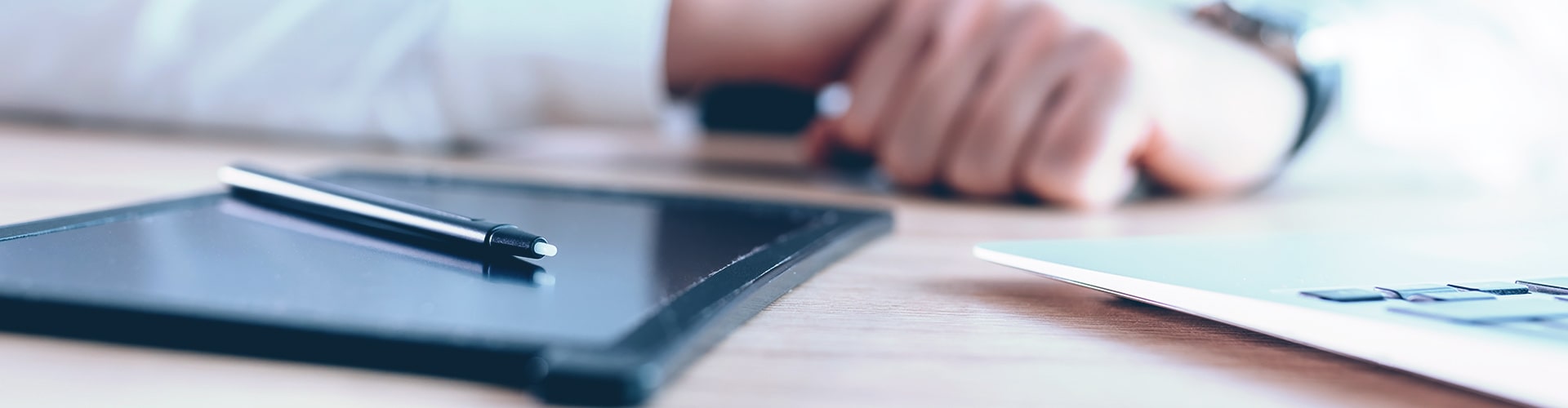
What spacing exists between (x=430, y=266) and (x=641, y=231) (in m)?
0.09

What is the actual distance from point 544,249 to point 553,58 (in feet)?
1.33

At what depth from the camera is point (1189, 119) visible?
0.54 metres

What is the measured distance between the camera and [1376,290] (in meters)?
0.21

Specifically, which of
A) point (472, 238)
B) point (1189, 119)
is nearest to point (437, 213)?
point (472, 238)

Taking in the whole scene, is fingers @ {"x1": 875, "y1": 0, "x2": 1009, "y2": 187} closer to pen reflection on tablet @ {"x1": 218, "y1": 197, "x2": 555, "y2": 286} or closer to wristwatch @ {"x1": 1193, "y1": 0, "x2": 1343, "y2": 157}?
wristwatch @ {"x1": 1193, "y1": 0, "x2": 1343, "y2": 157}

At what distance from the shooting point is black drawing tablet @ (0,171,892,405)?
0.17 m

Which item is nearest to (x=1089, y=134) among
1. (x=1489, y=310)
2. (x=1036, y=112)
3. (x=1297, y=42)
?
(x=1036, y=112)

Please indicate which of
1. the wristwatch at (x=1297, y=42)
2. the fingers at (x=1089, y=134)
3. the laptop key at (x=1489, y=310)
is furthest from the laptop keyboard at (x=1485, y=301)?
the wristwatch at (x=1297, y=42)

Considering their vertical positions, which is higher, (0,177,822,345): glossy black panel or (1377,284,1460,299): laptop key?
(1377,284,1460,299): laptop key

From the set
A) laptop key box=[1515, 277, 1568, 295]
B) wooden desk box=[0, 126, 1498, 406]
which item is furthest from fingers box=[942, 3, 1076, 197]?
laptop key box=[1515, 277, 1568, 295]

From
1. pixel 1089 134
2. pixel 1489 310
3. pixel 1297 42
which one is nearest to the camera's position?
A: pixel 1489 310

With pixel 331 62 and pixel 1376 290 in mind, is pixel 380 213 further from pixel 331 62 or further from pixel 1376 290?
pixel 331 62

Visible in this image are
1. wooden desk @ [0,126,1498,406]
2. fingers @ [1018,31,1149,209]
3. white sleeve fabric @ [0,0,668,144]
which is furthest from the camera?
white sleeve fabric @ [0,0,668,144]

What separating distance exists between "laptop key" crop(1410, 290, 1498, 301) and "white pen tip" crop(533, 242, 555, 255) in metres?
0.17
